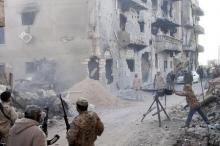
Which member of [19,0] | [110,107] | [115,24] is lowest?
[110,107]

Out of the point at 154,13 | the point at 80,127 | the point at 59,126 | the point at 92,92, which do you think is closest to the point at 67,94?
the point at 92,92

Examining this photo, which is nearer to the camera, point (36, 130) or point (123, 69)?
point (36, 130)

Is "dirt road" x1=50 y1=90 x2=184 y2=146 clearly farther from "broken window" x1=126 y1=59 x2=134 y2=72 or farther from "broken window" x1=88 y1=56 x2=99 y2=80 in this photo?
"broken window" x1=126 y1=59 x2=134 y2=72

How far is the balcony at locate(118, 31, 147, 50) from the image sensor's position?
28.6 meters

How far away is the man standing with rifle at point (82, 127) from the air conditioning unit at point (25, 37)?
70.9 ft

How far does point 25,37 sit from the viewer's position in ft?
88.1

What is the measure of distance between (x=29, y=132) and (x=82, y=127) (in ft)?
3.93

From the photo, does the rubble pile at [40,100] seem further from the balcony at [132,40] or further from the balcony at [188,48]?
the balcony at [188,48]

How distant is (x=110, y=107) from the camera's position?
1983 centimetres

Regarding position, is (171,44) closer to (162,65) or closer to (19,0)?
(162,65)

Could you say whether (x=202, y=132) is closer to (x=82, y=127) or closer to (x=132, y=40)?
(x=82, y=127)

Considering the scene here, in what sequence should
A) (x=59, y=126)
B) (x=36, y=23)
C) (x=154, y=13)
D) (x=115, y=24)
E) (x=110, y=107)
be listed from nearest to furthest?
(x=59, y=126) < (x=110, y=107) < (x=36, y=23) < (x=115, y=24) < (x=154, y=13)

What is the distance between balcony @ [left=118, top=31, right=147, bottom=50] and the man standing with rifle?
22.9m

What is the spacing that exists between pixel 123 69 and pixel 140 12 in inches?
274
